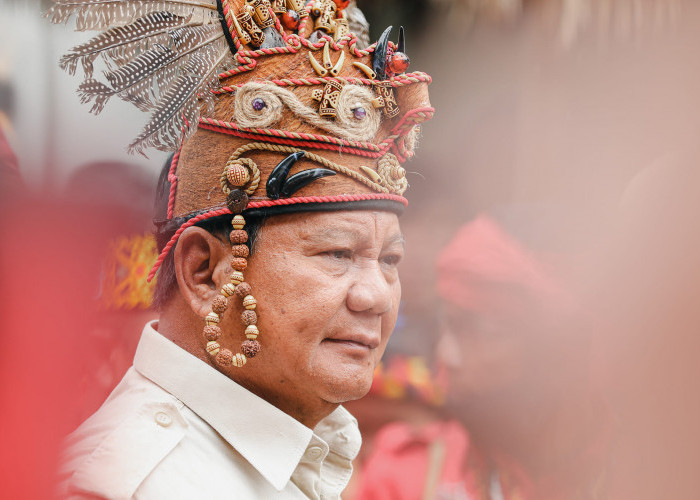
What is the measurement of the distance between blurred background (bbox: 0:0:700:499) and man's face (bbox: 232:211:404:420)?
5.60ft

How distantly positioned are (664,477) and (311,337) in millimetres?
1987

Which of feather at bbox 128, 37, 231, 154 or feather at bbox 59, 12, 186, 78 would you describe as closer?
feather at bbox 59, 12, 186, 78

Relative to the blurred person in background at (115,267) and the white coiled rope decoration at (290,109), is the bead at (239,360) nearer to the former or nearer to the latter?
the blurred person in background at (115,267)

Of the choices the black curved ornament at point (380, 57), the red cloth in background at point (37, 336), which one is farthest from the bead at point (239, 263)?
the red cloth in background at point (37, 336)

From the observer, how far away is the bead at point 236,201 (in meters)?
1.49

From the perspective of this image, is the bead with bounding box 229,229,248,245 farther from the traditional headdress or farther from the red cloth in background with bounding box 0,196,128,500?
the red cloth in background with bounding box 0,196,128,500

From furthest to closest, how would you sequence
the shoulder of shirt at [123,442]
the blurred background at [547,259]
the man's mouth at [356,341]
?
1. the blurred background at [547,259]
2. the man's mouth at [356,341]
3. the shoulder of shirt at [123,442]

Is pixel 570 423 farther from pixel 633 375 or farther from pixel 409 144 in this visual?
pixel 409 144

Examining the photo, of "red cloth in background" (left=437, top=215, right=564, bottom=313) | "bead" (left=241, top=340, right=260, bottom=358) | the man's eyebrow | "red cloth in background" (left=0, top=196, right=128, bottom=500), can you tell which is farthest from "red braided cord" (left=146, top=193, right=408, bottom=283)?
"red cloth in background" (left=437, top=215, right=564, bottom=313)

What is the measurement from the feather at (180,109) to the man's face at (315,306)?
354 mm

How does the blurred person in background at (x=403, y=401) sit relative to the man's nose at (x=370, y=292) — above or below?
below

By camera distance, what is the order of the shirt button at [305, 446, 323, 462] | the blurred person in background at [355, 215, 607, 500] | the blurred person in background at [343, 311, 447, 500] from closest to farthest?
the shirt button at [305, 446, 323, 462]
the blurred person in background at [355, 215, 607, 500]
the blurred person in background at [343, 311, 447, 500]

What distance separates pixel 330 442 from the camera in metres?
1.83

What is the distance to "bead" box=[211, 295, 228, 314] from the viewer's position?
1461 millimetres
